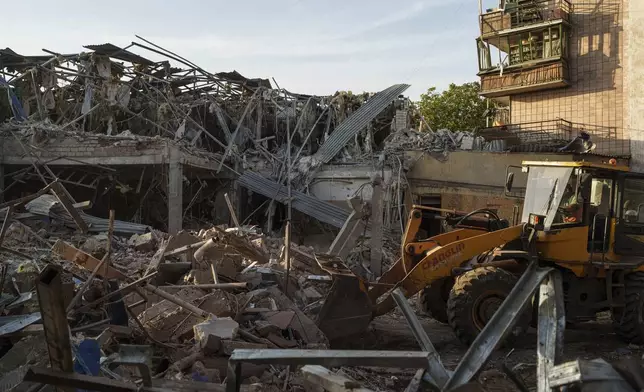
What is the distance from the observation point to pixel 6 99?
15953 millimetres

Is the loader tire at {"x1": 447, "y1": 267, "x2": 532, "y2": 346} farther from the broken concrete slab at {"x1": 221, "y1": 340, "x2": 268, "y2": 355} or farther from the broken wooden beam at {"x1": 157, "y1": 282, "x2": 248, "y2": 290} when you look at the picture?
the broken concrete slab at {"x1": 221, "y1": 340, "x2": 268, "y2": 355}

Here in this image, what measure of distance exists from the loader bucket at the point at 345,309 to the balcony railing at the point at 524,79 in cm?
1925

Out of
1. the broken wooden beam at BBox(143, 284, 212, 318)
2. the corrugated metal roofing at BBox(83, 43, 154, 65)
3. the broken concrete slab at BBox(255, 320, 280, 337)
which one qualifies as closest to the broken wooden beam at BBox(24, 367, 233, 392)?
the broken wooden beam at BBox(143, 284, 212, 318)

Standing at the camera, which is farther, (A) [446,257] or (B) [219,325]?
(A) [446,257]

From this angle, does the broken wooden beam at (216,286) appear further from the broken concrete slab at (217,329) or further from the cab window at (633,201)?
the cab window at (633,201)

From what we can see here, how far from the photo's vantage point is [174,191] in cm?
1485

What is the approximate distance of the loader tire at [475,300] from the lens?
749 cm

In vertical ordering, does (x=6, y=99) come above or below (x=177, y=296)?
above

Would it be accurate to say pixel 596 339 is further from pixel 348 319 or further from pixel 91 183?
pixel 91 183

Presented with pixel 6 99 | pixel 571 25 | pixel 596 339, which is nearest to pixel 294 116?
pixel 6 99

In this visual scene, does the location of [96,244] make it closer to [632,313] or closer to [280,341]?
[280,341]

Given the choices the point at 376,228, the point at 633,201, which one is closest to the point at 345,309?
the point at 376,228

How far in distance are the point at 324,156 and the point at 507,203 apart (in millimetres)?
6100

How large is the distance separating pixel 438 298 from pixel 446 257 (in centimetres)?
169
